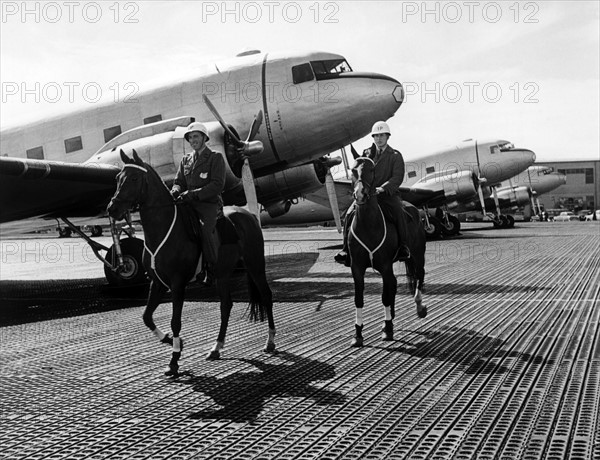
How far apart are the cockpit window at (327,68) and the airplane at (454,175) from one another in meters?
16.6

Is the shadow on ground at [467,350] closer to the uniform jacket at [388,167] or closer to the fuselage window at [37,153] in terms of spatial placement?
the uniform jacket at [388,167]

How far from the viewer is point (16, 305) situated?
40.1ft

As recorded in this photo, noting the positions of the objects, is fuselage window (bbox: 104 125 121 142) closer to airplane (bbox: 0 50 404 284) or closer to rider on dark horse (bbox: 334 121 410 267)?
airplane (bbox: 0 50 404 284)

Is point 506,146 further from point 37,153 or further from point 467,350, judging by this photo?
point 467,350

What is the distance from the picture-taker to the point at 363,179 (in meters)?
7.52

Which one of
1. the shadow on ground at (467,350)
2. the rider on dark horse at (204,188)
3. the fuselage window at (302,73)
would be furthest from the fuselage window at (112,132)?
the shadow on ground at (467,350)

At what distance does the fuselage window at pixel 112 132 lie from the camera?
1535 cm

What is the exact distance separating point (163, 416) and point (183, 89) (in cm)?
1129

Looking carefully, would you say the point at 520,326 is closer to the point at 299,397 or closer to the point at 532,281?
the point at 299,397

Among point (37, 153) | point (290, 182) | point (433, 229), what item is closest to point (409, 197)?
point (433, 229)

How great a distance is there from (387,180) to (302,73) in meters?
7.42

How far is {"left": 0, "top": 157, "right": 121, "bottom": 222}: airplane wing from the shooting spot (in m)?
11.7

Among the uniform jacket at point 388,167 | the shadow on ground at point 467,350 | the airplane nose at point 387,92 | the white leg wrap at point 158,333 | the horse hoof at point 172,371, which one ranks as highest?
the airplane nose at point 387,92

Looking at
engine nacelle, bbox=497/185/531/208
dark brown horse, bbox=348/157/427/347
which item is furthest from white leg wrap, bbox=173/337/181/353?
engine nacelle, bbox=497/185/531/208
